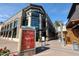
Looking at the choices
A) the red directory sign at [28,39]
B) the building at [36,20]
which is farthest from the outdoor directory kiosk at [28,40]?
the building at [36,20]

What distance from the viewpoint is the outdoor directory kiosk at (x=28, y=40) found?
654 cm

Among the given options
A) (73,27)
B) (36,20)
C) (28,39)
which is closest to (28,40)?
(28,39)

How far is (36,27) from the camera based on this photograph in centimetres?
730

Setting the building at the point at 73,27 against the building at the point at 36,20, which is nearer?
the building at the point at 36,20

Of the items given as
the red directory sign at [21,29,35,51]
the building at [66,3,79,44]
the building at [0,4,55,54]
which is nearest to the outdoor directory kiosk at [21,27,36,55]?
the red directory sign at [21,29,35,51]

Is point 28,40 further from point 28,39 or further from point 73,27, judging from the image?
point 73,27

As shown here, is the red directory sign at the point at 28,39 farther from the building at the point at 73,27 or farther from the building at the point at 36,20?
the building at the point at 73,27

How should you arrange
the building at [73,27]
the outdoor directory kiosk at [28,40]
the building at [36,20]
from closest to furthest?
the outdoor directory kiosk at [28,40], the building at [36,20], the building at [73,27]

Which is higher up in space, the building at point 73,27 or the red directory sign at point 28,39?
the building at point 73,27

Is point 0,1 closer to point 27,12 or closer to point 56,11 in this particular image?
point 27,12

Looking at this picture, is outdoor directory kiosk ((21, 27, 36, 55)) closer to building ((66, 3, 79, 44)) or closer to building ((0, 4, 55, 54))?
building ((0, 4, 55, 54))

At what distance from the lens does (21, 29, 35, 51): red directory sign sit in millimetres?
6557

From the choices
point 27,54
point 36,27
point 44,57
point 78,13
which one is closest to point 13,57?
point 27,54

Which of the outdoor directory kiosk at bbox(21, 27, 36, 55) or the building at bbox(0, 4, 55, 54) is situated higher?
the building at bbox(0, 4, 55, 54)
